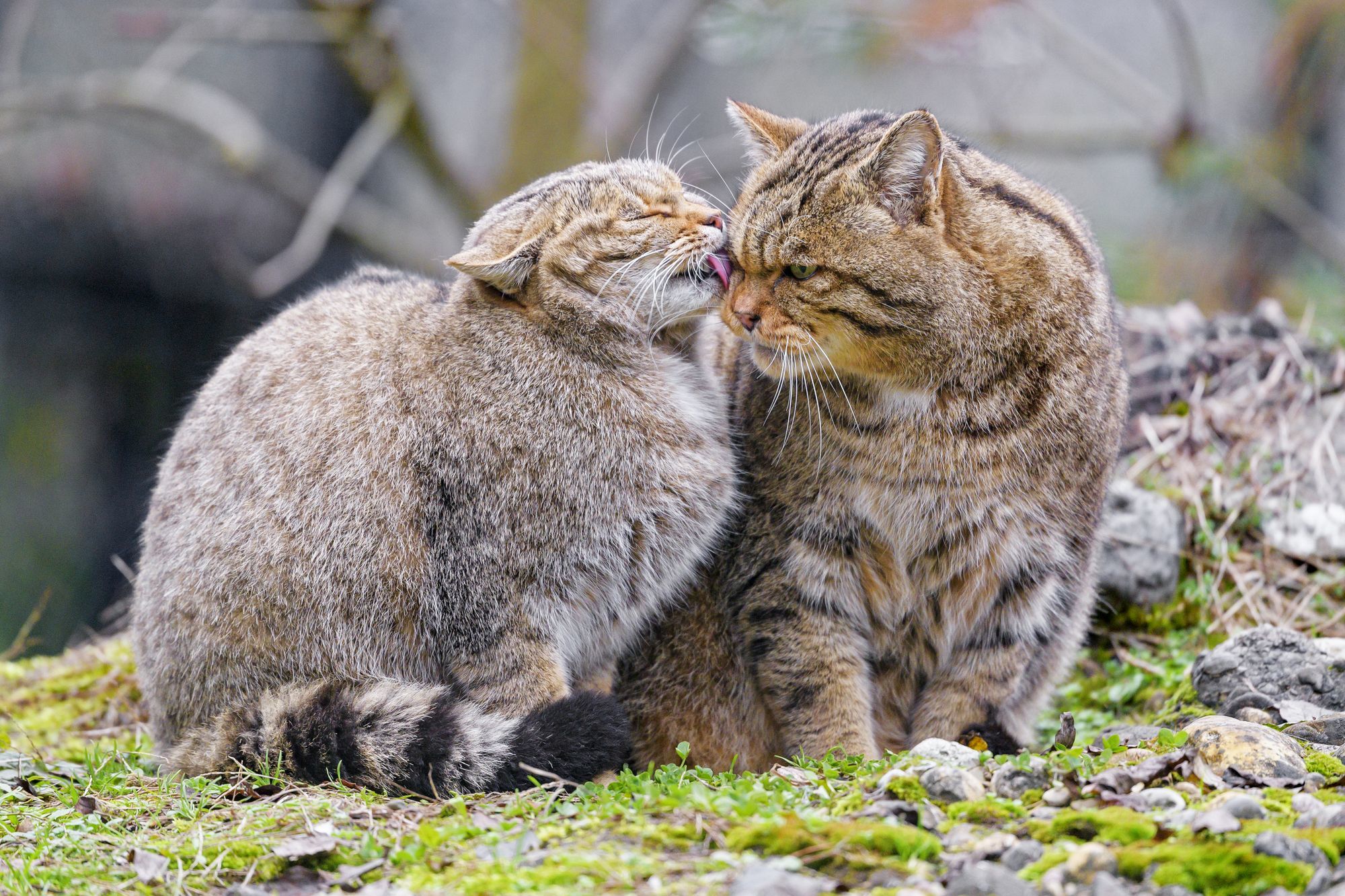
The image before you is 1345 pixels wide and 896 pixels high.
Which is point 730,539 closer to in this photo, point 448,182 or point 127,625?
point 127,625

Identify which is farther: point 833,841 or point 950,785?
point 950,785

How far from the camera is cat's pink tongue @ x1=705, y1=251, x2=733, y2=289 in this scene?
12.5ft

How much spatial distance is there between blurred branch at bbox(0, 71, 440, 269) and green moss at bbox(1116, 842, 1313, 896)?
6.54 m

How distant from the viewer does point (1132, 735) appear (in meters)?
3.45

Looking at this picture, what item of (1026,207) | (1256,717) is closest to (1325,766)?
(1256,717)

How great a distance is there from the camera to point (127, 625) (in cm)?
554

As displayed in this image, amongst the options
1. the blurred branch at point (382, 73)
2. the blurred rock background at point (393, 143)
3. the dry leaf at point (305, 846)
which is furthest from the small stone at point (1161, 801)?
the blurred branch at point (382, 73)

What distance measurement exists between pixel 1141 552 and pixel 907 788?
2.49 meters

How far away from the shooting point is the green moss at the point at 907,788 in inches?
106

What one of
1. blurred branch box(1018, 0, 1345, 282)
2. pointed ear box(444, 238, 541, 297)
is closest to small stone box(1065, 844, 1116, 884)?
pointed ear box(444, 238, 541, 297)

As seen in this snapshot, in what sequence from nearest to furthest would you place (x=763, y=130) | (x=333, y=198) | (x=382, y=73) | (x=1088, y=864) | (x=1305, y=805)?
(x=1088, y=864)
(x=1305, y=805)
(x=763, y=130)
(x=333, y=198)
(x=382, y=73)

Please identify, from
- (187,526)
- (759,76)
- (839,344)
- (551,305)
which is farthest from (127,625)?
(759,76)

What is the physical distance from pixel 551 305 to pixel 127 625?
3.10 m

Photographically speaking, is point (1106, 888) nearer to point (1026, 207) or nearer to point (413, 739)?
point (413, 739)
